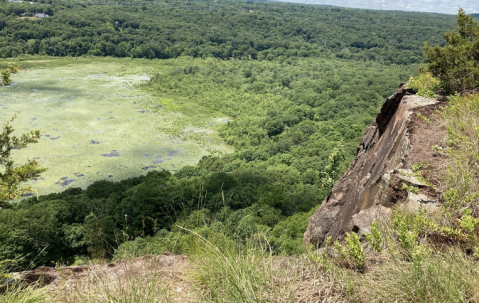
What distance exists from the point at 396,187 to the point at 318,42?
421 feet

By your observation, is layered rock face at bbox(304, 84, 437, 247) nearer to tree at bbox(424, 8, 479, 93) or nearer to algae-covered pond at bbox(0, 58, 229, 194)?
tree at bbox(424, 8, 479, 93)

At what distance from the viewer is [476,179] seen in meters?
4.67

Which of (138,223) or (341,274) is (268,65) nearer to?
(138,223)

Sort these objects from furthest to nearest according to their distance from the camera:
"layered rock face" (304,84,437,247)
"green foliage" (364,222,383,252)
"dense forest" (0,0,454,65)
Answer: "dense forest" (0,0,454,65) < "layered rock face" (304,84,437,247) < "green foliage" (364,222,383,252)

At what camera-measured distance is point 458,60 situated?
8188 millimetres

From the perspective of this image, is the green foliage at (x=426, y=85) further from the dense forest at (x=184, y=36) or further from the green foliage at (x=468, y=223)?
the dense forest at (x=184, y=36)

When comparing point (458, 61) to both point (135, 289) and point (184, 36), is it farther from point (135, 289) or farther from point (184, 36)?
point (184, 36)

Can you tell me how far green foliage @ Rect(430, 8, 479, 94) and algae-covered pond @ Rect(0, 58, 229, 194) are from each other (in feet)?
91.4

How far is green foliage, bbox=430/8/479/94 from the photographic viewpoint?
8.02 meters

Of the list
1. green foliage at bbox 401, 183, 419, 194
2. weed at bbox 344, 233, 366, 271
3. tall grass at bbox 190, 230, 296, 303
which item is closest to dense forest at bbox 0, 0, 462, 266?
tall grass at bbox 190, 230, 296, 303


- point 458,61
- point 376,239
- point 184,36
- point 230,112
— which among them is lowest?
point 230,112

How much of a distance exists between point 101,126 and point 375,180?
40977 millimetres

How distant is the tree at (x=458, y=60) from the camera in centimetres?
802

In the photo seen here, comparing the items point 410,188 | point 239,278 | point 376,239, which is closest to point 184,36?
point 410,188
